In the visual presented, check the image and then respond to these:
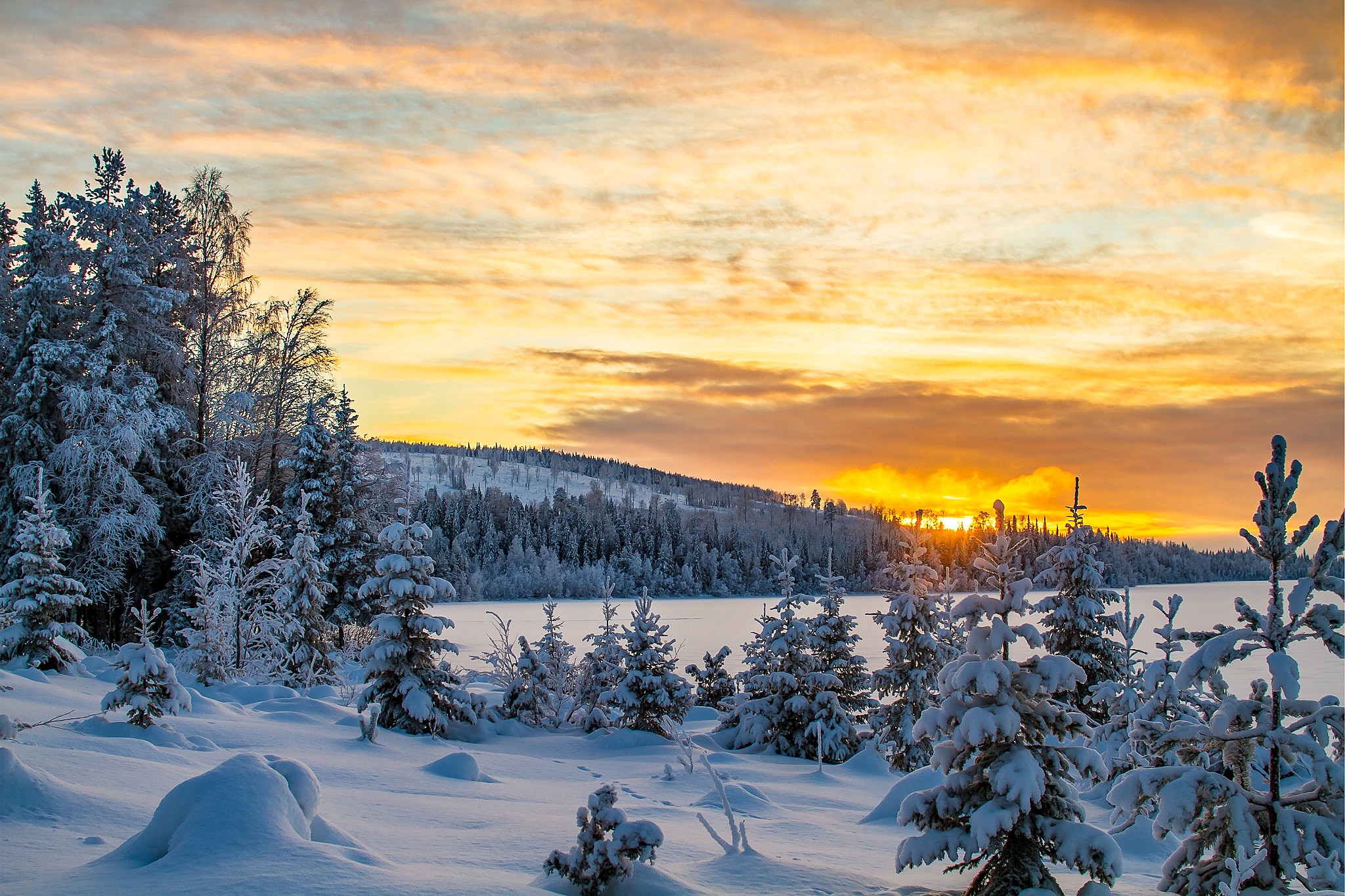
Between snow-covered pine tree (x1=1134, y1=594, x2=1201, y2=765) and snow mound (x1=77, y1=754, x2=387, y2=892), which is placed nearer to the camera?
snow mound (x1=77, y1=754, x2=387, y2=892)

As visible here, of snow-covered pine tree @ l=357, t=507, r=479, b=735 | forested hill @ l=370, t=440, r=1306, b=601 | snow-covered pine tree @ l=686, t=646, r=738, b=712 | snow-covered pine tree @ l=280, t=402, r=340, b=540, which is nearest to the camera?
snow-covered pine tree @ l=357, t=507, r=479, b=735

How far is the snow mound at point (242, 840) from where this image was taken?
5.59m

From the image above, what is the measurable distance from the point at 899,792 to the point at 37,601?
15935mm

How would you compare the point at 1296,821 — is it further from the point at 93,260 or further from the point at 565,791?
the point at 93,260

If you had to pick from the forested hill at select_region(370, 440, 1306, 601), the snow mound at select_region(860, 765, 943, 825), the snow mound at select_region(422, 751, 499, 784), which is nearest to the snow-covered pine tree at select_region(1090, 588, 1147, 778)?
the snow mound at select_region(860, 765, 943, 825)

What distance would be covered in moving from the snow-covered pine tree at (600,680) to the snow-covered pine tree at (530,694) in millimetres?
853

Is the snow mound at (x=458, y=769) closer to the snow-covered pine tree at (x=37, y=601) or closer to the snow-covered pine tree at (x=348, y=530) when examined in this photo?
the snow-covered pine tree at (x=37, y=601)

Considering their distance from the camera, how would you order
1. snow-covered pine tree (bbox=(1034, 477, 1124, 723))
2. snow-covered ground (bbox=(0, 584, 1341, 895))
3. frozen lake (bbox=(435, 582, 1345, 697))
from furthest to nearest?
frozen lake (bbox=(435, 582, 1345, 697)) < snow-covered pine tree (bbox=(1034, 477, 1124, 723)) < snow-covered ground (bbox=(0, 584, 1341, 895))

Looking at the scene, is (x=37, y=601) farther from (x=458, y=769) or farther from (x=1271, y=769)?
(x=1271, y=769)

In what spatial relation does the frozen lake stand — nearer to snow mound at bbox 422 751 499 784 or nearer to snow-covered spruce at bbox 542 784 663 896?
snow-covered spruce at bbox 542 784 663 896

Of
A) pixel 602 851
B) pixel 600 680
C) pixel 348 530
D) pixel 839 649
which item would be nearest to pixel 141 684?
pixel 602 851

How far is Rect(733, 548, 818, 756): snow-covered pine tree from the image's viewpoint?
66.3ft

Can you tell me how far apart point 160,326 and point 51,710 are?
683 inches

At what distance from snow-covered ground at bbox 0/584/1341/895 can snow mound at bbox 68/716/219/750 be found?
41 mm
